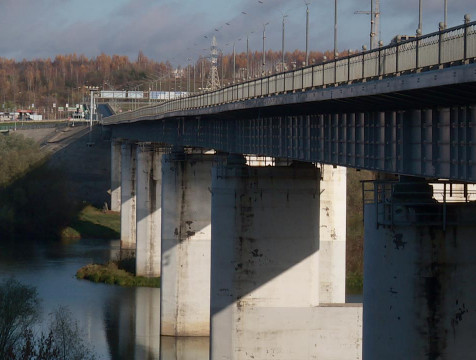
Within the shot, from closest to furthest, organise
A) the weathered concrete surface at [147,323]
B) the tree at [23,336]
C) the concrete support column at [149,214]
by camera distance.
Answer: the tree at [23,336], the weathered concrete surface at [147,323], the concrete support column at [149,214]

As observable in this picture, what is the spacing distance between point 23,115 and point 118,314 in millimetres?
148907

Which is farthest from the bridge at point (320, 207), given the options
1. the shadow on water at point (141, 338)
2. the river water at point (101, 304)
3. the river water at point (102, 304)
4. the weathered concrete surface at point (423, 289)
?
the river water at point (102, 304)

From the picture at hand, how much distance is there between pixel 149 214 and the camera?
6925cm

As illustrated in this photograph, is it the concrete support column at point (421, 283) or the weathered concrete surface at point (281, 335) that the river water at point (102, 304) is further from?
the concrete support column at point (421, 283)

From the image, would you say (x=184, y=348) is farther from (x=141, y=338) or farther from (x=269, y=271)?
(x=269, y=271)

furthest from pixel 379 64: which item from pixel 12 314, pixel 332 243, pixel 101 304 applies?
pixel 101 304

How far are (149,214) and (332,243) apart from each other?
28.0m

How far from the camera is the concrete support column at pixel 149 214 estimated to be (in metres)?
67.6

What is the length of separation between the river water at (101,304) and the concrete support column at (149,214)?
160 inches

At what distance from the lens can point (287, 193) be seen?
38.4 meters

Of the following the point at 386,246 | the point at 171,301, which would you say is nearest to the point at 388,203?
the point at 386,246

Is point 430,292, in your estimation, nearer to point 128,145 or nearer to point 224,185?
point 224,185

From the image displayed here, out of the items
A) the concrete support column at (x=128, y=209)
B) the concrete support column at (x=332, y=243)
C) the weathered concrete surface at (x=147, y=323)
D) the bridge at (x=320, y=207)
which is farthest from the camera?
the concrete support column at (x=128, y=209)

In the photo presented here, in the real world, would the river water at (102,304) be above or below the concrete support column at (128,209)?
below
